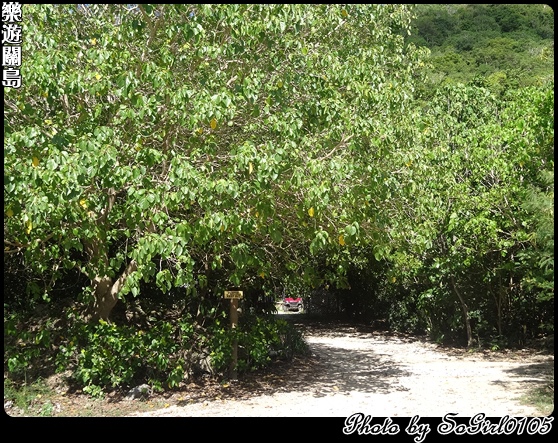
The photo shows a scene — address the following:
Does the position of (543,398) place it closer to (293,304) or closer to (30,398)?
(30,398)

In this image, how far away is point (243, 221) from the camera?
234 inches

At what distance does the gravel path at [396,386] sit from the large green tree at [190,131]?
1683mm

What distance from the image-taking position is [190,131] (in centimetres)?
673

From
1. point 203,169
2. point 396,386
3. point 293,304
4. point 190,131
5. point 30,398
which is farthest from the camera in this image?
point 293,304

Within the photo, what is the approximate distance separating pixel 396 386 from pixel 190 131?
471cm

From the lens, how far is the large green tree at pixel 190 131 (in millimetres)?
5438

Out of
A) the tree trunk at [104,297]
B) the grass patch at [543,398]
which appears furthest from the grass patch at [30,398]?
the grass patch at [543,398]

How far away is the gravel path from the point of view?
22.0 ft

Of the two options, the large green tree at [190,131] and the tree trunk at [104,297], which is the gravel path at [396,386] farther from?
the tree trunk at [104,297]

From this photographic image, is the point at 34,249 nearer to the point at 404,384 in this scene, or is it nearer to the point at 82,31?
the point at 82,31

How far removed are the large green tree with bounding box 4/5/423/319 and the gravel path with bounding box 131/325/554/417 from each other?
1.68m

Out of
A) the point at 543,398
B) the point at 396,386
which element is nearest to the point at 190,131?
the point at 396,386

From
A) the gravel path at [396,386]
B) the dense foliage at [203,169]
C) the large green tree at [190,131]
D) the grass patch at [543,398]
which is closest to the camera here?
the large green tree at [190,131]

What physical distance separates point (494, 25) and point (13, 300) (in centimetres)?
3254
